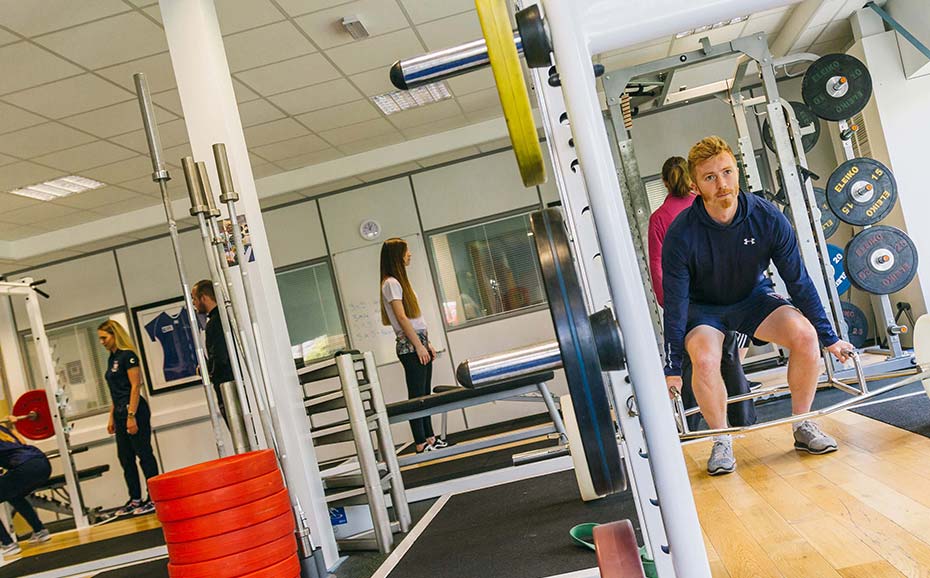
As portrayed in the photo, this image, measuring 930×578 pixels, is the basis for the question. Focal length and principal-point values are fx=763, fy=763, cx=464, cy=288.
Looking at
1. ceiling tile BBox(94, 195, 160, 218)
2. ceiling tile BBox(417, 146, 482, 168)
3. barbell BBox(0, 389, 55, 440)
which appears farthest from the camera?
ceiling tile BBox(417, 146, 482, 168)

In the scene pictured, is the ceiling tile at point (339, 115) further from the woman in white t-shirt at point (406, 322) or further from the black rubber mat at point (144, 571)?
the black rubber mat at point (144, 571)

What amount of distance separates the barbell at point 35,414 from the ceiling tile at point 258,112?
274 centimetres

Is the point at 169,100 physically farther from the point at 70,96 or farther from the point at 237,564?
the point at 237,564

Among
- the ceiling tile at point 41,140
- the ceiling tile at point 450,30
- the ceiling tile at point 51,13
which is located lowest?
the ceiling tile at point 41,140

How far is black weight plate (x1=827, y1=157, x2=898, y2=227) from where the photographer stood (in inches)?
177

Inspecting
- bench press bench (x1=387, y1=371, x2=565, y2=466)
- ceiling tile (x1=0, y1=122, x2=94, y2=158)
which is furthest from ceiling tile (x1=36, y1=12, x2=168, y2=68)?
bench press bench (x1=387, y1=371, x2=565, y2=466)

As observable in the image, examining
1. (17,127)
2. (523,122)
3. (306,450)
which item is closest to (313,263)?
(17,127)

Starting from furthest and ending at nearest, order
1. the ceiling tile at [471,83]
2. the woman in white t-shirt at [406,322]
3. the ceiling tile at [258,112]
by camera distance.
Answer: the ceiling tile at [471,83] < the ceiling tile at [258,112] < the woman in white t-shirt at [406,322]

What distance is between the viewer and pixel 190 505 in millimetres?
2281

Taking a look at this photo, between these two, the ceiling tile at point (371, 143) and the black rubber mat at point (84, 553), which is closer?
the black rubber mat at point (84, 553)

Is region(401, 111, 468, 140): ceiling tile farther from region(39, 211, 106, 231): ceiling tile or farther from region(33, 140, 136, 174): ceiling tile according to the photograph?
region(39, 211, 106, 231): ceiling tile

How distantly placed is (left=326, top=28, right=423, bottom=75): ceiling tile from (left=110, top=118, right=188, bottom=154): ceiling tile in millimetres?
1144

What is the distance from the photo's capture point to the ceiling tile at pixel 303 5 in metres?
3.73

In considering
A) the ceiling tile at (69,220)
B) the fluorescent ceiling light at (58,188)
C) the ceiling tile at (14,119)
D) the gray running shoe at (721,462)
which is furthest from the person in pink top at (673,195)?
the ceiling tile at (69,220)
